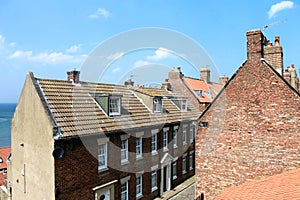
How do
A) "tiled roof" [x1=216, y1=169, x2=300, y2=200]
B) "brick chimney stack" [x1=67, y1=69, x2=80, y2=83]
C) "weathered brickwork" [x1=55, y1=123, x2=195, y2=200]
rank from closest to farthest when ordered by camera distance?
"tiled roof" [x1=216, y1=169, x2=300, y2=200] < "weathered brickwork" [x1=55, y1=123, x2=195, y2=200] < "brick chimney stack" [x1=67, y1=69, x2=80, y2=83]

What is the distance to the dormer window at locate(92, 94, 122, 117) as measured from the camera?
53.1ft

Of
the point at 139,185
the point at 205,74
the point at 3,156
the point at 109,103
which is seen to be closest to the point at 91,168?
the point at 109,103

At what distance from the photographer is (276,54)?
1147 cm

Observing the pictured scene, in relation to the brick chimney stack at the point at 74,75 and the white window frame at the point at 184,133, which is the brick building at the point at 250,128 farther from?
the white window frame at the point at 184,133

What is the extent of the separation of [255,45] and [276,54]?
184 cm

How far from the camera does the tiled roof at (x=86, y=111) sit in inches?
→ 532

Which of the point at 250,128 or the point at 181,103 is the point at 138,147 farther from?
the point at 250,128

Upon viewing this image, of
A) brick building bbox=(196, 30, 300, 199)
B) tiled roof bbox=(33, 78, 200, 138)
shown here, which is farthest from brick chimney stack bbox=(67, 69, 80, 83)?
brick building bbox=(196, 30, 300, 199)

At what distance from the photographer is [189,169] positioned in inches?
987

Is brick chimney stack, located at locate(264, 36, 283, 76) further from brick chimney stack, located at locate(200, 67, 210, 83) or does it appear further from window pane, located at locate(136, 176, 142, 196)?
brick chimney stack, located at locate(200, 67, 210, 83)

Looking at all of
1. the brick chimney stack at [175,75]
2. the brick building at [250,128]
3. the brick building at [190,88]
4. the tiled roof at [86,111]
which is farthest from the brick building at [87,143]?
the brick chimney stack at [175,75]

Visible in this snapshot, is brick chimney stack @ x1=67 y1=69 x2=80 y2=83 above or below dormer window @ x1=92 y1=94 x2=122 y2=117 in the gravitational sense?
above

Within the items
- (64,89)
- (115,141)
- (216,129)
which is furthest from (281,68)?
(64,89)

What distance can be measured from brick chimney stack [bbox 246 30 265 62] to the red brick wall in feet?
0.33
